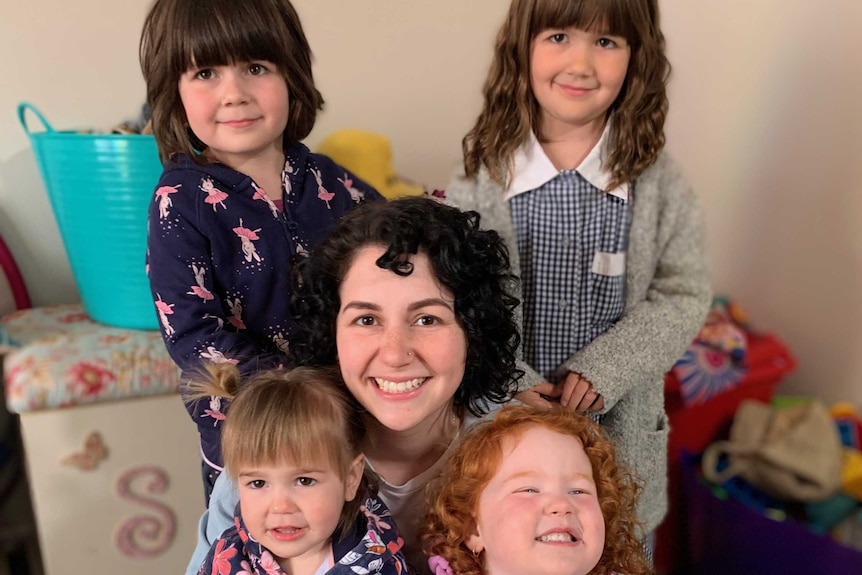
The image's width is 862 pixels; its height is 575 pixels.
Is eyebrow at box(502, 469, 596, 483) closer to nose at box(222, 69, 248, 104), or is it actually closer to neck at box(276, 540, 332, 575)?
neck at box(276, 540, 332, 575)

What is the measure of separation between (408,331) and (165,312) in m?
0.34

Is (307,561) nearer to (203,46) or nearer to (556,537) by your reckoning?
(556,537)

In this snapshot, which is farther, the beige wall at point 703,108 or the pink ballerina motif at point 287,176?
the beige wall at point 703,108

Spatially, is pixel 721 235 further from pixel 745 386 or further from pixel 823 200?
pixel 745 386

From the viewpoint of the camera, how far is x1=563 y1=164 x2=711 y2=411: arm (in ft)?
3.29

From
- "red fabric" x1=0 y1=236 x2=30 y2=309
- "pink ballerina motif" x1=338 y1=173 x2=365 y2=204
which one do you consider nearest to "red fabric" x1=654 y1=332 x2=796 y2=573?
"pink ballerina motif" x1=338 y1=173 x2=365 y2=204

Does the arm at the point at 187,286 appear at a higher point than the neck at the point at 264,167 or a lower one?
lower

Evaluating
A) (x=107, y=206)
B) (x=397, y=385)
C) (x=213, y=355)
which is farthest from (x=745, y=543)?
(x=107, y=206)

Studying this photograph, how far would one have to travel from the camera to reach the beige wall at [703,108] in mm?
1496

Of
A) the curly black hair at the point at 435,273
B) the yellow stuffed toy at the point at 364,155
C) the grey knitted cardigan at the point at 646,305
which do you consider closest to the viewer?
the curly black hair at the point at 435,273

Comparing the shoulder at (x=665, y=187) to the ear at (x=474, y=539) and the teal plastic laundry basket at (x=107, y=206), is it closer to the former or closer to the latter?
the ear at (x=474, y=539)

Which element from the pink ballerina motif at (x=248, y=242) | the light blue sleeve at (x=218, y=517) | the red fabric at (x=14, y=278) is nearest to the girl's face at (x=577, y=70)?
the pink ballerina motif at (x=248, y=242)

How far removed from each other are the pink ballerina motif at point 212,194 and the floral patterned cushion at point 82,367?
1.63 ft

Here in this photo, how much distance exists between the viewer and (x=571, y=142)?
106 cm
